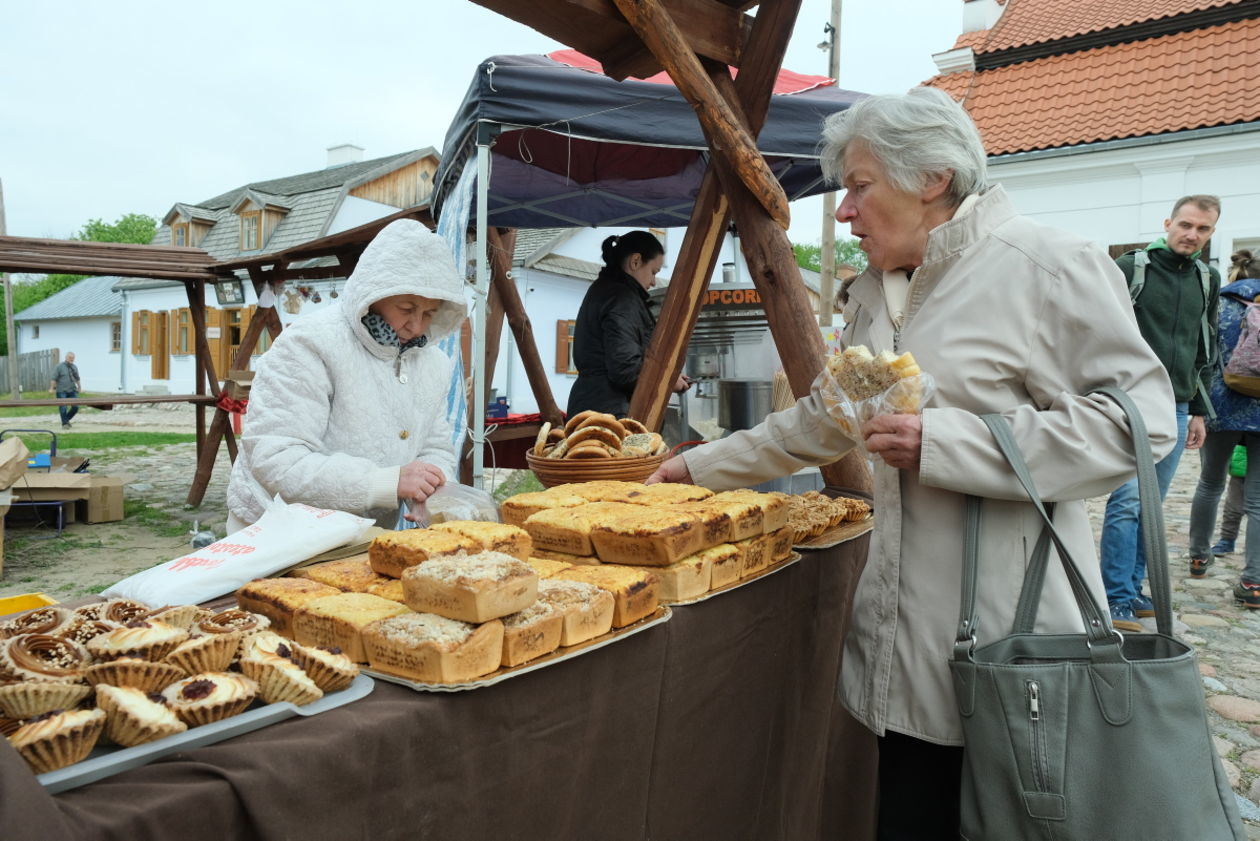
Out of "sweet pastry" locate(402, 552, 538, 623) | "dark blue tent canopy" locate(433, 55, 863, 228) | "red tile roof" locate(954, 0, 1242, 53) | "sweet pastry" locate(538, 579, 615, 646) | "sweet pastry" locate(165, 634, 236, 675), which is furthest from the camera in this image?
"red tile roof" locate(954, 0, 1242, 53)

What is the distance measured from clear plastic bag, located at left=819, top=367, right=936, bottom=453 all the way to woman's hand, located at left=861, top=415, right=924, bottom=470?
0.08ft

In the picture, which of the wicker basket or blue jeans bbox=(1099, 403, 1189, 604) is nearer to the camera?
the wicker basket

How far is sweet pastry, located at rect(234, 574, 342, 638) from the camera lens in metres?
1.41

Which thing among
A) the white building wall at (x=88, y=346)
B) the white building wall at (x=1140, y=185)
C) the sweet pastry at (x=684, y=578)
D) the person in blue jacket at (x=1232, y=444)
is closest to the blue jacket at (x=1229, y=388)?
the person in blue jacket at (x=1232, y=444)

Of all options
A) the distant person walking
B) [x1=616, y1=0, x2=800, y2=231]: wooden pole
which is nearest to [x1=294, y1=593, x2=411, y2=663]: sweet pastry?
[x1=616, y1=0, x2=800, y2=231]: wooden pole

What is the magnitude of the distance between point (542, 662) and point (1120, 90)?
1380 centimetres

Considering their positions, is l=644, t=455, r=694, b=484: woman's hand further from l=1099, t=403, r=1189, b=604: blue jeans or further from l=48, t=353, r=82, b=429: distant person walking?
l=48, t=353, r=82, b=429: distant person walking

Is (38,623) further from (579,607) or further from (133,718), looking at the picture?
(579,607)

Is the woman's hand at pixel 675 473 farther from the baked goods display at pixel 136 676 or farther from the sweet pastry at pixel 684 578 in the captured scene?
the baked goods display at pixel 136 676

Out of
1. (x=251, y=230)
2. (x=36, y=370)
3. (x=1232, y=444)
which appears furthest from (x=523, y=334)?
(x=36, y=370)

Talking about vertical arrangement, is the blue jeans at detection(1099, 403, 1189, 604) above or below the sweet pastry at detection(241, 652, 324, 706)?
below

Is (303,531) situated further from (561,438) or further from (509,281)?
(509,281)

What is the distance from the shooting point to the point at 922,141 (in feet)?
5.64

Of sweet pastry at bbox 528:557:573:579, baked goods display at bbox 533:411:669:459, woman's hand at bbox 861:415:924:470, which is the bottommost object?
sweet pastry at bbox 528:557:573:579
